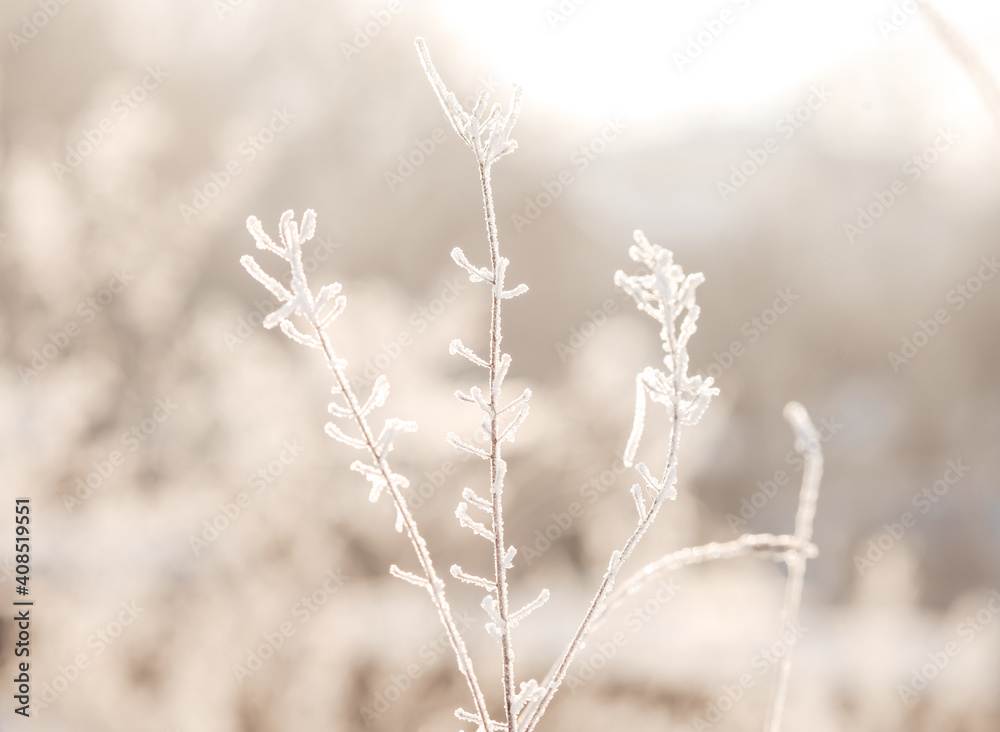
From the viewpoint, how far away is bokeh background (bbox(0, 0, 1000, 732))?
2.23 meters

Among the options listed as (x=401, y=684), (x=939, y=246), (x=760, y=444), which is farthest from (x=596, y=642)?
(x=939, y=246)

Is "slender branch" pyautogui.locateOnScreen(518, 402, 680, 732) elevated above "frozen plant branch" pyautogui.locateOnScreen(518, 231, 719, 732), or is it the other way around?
"frozen plant branch" pyautogui.locateOnScreen(518, 231, 719, 732)

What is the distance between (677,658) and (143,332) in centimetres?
297

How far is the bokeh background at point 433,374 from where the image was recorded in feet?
7.32

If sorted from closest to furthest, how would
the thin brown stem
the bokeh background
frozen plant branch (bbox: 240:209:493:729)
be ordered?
1. frozen plant branch (bbox: 240:209:493:729)
2. the thin brown stem
3. the bokeh background

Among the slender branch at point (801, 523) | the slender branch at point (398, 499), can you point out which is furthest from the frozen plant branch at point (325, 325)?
the slender branch at point (801, 523)

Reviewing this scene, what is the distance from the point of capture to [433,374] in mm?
3143

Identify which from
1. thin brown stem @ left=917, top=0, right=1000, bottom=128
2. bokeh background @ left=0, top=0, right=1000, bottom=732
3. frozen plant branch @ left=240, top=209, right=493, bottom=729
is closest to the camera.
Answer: frozen plant branch @ left=240, top=209, right=493, bottom=729

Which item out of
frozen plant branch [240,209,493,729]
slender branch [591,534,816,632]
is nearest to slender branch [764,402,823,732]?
slender branch [591,534,816,632]

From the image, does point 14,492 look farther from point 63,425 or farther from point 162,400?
point 162,400

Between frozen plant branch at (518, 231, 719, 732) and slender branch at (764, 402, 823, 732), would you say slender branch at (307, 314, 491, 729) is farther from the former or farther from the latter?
slender branch at (764, 402, 823, 732)

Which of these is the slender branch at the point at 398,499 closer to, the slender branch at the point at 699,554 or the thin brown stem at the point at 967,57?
the slender branch at the point at 699,554

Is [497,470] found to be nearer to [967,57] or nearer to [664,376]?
[664,376]

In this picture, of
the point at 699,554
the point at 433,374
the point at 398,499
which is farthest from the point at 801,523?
the point at 433,374
